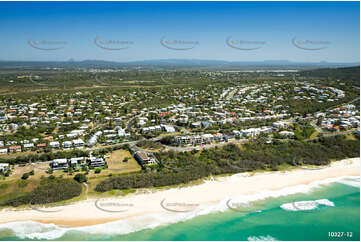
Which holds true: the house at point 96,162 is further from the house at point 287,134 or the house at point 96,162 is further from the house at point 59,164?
the house at point 287,134

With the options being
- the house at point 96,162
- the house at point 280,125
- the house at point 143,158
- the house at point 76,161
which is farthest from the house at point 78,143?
the house at point 280,125

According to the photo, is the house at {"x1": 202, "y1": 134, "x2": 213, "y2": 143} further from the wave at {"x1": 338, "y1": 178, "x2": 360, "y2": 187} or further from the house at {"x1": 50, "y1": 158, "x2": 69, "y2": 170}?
the house at {"x1": 50, "y1": 158, "x2": 69, "y2": 170}

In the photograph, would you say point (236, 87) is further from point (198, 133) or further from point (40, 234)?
point (40, 234)

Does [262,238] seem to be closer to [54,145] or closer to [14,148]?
[54,145]

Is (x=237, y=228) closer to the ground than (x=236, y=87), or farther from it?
closer to the ground

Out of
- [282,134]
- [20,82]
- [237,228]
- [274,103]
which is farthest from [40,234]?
[20,82]

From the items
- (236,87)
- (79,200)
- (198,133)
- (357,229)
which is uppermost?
(236,87)

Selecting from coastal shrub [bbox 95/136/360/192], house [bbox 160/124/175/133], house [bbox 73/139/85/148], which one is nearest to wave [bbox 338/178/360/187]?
coastal shrub [bbox 95/136/360/192]
